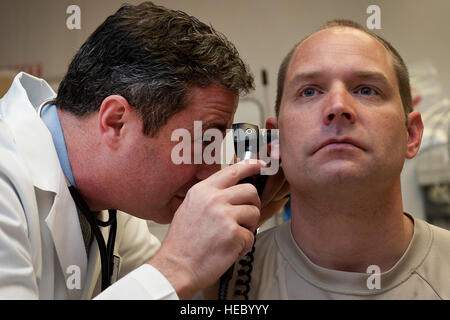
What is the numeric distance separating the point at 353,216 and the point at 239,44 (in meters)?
1.25

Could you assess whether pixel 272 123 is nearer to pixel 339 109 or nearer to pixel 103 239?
pixel 339 109

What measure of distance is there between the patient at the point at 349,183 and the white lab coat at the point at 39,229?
344mm

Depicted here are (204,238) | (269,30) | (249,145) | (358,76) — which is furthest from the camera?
(269,30)

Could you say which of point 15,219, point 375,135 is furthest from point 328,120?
point 15,219

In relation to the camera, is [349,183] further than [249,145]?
No

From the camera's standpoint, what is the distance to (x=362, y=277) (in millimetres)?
948

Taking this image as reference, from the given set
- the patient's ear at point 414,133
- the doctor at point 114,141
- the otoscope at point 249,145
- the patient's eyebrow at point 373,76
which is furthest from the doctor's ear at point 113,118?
the patient's ear at point 414,133

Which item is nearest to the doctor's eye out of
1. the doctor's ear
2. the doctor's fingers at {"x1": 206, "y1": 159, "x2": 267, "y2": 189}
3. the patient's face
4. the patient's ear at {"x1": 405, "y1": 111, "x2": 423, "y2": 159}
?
the patient's face

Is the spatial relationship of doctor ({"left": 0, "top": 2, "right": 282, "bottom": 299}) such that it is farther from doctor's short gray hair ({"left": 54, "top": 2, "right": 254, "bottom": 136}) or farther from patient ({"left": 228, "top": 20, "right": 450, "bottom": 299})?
patient ({"left": 228, "top": 20, "right": 450, "bottom": 299})

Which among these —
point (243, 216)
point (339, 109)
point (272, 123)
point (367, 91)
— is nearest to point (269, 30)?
point (272, 123)

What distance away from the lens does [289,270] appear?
1016 mm

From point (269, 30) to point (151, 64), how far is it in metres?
1.24

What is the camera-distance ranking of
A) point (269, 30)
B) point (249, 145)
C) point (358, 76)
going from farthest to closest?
point (269, 30), point (249, 145), point (358, 76)

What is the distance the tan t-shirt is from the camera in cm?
94
